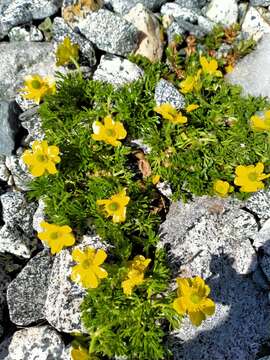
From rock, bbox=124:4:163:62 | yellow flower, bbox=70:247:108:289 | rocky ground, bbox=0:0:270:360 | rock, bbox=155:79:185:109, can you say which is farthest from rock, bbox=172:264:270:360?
rock, bbox=124:4:163:62

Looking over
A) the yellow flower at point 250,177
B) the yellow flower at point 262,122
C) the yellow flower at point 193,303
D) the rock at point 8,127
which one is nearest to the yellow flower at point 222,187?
the yellow flower at point 250,177

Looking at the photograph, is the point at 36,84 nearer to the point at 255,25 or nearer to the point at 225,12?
the point at 225,12

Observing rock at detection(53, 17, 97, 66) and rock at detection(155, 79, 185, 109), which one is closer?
rock at detection(155, 79, 185, 109)

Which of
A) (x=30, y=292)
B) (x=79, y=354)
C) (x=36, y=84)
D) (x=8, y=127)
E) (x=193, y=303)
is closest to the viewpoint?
(x=193, y=303)

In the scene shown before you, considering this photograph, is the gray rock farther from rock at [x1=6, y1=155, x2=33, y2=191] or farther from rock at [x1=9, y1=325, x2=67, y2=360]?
rock at [x1=9, y1=325, x2=67, y2=360]

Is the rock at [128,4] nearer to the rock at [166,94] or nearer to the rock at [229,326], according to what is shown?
the rock at [166,94]

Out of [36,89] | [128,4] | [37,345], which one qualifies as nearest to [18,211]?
[36,89]

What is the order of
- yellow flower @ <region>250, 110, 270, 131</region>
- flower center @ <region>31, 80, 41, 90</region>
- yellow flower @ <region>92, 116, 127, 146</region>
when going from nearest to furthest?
yellow flower @ <region>92, 116, 127, 146</region> < yellow flower @ <region>250, 110, 270, 131</region> < flower center @ <region>31, 80, 41, 90</region>

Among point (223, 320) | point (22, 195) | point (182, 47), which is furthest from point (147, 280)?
point (182, 47)
